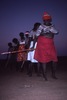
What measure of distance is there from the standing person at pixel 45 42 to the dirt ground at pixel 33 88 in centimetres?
61

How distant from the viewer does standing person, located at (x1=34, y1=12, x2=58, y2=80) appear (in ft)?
29.4

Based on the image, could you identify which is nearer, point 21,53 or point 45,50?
point 45,50

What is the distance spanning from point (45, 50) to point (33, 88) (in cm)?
147

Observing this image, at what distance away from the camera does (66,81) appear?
913cm

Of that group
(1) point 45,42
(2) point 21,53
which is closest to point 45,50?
(1) point 45,42

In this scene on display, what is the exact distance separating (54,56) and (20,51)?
2.17 metres

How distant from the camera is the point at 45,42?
9.05m

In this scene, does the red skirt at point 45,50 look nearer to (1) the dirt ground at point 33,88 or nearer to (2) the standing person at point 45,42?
(2) the standing person at point 45,42

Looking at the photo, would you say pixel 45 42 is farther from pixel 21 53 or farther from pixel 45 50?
pixel 21 53

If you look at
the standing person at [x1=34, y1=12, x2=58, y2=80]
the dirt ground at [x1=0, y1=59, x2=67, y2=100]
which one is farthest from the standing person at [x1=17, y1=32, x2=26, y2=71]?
the standing person at [x1=34, y1=12, x2=58, y2=80]

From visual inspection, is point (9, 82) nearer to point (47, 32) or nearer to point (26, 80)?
point (26, 80)

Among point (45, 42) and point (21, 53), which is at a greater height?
point (45, 42)

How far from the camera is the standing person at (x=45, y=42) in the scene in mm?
8969

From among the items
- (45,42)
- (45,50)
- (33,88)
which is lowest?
(33,88)
